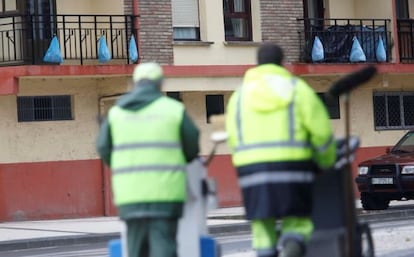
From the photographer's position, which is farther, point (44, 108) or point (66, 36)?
point (66, 36)

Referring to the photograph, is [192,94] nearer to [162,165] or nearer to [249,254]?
[249,254]

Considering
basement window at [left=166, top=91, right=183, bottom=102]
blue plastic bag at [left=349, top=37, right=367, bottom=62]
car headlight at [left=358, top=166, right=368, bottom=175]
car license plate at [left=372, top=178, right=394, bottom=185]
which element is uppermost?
blue plastic bag at [left=349, top=37, right=367, bottom=62]

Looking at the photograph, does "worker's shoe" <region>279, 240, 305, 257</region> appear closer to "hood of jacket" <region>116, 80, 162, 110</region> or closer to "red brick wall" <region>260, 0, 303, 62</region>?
"hood of jacket" <region>116, 80, 162, 110</region>

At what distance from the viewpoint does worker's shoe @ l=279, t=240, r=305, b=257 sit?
7.09m

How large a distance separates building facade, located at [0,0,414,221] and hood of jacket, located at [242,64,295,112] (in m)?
16.7

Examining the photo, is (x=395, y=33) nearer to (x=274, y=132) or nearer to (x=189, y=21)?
(x=189, y=21)

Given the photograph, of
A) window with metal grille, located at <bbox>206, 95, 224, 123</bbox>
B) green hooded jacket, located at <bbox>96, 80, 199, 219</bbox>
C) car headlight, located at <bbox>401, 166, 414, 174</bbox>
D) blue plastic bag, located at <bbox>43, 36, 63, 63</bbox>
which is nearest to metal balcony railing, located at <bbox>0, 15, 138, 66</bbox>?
blue plastic bag, located at <bbox>43, 36, 63, 63</bbox>

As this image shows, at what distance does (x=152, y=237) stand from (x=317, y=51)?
805 inches

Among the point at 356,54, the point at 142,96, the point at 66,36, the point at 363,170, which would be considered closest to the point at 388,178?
the point at 363,170

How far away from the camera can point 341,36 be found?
92.7 ft

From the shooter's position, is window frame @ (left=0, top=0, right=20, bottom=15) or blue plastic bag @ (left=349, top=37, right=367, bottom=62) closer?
window frame @ (left=0, top=0, right=20, bottom=15)

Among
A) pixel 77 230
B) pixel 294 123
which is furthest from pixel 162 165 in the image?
pixel 77 230

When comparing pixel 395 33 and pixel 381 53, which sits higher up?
pixel 395 33

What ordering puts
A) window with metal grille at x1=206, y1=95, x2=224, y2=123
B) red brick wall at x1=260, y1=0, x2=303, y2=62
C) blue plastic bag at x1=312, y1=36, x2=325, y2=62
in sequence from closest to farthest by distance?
1. window with metal grille at x1=206, y1=95, x2=224, y2=123
2. red brick wall at x1=260, y1=0, x2=303, y2=62
3. blue plastic bag at x1=312, y1=36, x2=325, y2=62
